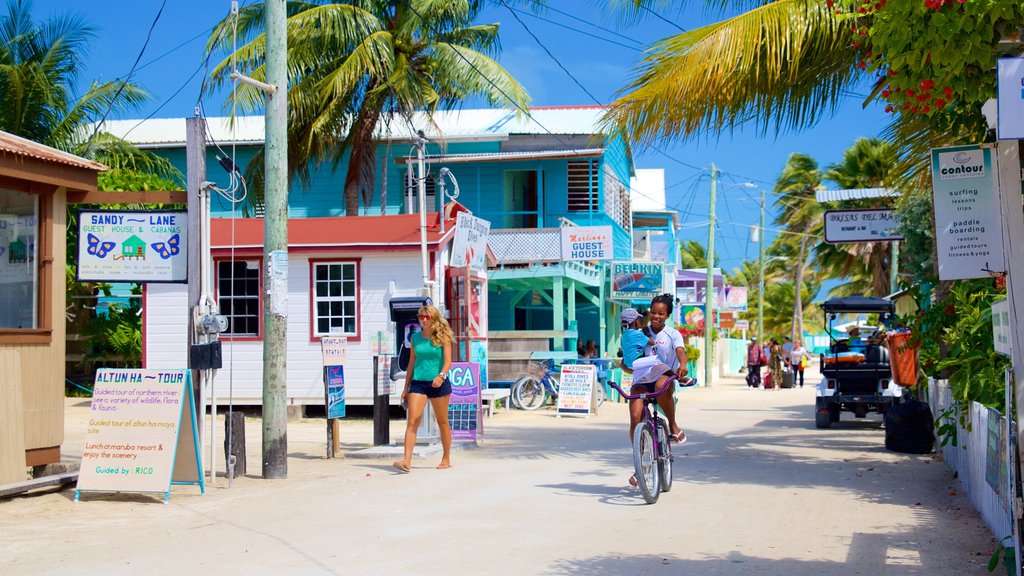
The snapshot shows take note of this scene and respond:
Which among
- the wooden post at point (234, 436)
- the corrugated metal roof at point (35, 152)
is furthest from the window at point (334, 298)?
the corrugated metal roof at point (35, 152)

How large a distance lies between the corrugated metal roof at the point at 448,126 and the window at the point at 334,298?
356 inches

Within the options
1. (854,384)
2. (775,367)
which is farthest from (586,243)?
(775,367)

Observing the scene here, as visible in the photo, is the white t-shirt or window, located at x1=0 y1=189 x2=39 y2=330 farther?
window, located at x1=0 y1=189 x2=39 y2=330

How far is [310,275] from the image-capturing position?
66.5 feet

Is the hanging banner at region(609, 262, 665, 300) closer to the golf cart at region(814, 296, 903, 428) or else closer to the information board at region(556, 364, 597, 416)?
the information board at region(556, 364, 597, 416)

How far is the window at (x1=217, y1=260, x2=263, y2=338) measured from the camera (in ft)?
66.6

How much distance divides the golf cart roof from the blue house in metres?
7.03

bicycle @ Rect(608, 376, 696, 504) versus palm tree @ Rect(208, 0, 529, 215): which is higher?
palm tree @ Rect(208, 0, 529, 215)

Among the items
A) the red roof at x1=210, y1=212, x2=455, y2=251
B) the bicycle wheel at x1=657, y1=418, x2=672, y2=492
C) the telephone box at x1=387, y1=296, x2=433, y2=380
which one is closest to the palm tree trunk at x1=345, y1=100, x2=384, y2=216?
the red roof at x1=210, y1=212, x2=455, y2=251

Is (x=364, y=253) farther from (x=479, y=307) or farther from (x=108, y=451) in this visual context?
(x=108, y=451)

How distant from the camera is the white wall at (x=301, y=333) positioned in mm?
20109

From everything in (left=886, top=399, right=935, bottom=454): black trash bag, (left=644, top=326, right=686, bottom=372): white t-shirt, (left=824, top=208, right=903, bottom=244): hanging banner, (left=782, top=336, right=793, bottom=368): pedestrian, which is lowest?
(left=886, top=399, right=935, bottom=454): black trash bag

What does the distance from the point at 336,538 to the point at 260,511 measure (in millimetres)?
→ 1661

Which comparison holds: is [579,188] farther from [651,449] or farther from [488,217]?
[651,449]
